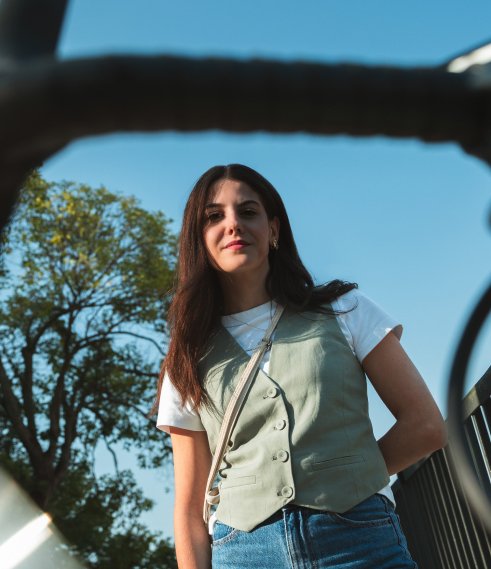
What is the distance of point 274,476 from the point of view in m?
1.72

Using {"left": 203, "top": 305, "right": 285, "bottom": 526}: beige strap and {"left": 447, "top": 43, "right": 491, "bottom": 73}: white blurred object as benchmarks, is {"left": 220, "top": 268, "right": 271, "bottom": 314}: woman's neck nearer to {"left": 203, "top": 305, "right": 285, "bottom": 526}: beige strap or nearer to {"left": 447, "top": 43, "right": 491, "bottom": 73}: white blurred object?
{"left": 203, "top": 305, "right": 285, "bottom": 526}: beige strap

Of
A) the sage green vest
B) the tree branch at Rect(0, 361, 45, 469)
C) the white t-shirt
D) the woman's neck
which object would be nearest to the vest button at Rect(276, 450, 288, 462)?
the sage green vest

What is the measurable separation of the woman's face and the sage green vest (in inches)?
8.9

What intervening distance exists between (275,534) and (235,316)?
593 millimetres

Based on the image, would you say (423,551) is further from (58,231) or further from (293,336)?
(58,231)

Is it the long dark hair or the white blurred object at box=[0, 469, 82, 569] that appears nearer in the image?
the long dark hair

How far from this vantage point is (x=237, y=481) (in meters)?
1.80

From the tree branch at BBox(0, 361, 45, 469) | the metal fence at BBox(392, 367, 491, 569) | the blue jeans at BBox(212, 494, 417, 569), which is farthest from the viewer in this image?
→ the tree branch at BBox(0, 361, 45, 469)

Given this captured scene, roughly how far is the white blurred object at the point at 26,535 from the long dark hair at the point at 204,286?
991cm

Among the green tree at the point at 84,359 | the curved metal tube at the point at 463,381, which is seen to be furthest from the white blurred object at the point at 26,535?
the curved metal tube at the point at 463,381

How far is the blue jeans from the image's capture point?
1648 mm

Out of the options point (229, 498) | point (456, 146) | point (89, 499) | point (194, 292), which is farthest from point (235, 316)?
point (89, 499)

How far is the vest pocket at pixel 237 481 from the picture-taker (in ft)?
5.80

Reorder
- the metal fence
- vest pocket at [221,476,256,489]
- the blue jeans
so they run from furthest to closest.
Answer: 1. the metal fence
2. vest pocket at [221,476,256,489]
3. the blue jeans
